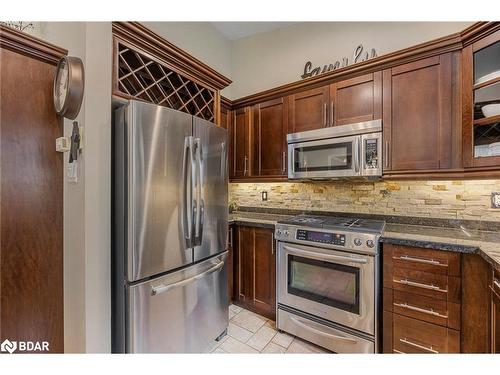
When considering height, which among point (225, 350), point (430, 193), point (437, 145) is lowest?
point (225, 350)

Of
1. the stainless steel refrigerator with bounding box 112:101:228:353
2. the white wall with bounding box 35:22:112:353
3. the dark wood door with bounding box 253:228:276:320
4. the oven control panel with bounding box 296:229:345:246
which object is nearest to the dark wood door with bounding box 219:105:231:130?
the stainless steel refrigerator with bounding box 112:101:228:353

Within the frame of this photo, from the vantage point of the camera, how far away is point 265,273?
217 cm

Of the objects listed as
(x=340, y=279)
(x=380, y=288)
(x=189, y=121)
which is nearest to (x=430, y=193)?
(x=380, y=288)

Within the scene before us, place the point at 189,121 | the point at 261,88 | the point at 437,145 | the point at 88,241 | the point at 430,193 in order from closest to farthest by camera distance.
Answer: the point at 88,241
the point at 189,121
the point at 437,145
the point at 430,193
the point at 261,88

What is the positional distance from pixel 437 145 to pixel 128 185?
2.18 m

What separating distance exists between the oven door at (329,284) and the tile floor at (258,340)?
10.9 inches

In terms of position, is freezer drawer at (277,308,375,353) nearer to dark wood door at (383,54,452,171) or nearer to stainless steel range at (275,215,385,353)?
stainless steel range at (275,215,385,353)

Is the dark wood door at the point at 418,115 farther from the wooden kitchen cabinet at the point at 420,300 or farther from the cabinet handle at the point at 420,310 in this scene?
the cabinet handle at the point at 420,310

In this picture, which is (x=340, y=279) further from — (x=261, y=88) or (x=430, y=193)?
(x=261, y=88)

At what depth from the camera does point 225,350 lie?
5.80ft

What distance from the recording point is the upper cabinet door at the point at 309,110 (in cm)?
216

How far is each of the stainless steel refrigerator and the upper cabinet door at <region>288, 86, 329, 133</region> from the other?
99 centimetres

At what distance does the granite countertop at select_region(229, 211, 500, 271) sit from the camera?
4.19 feet

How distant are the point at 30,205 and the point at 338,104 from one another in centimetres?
246
